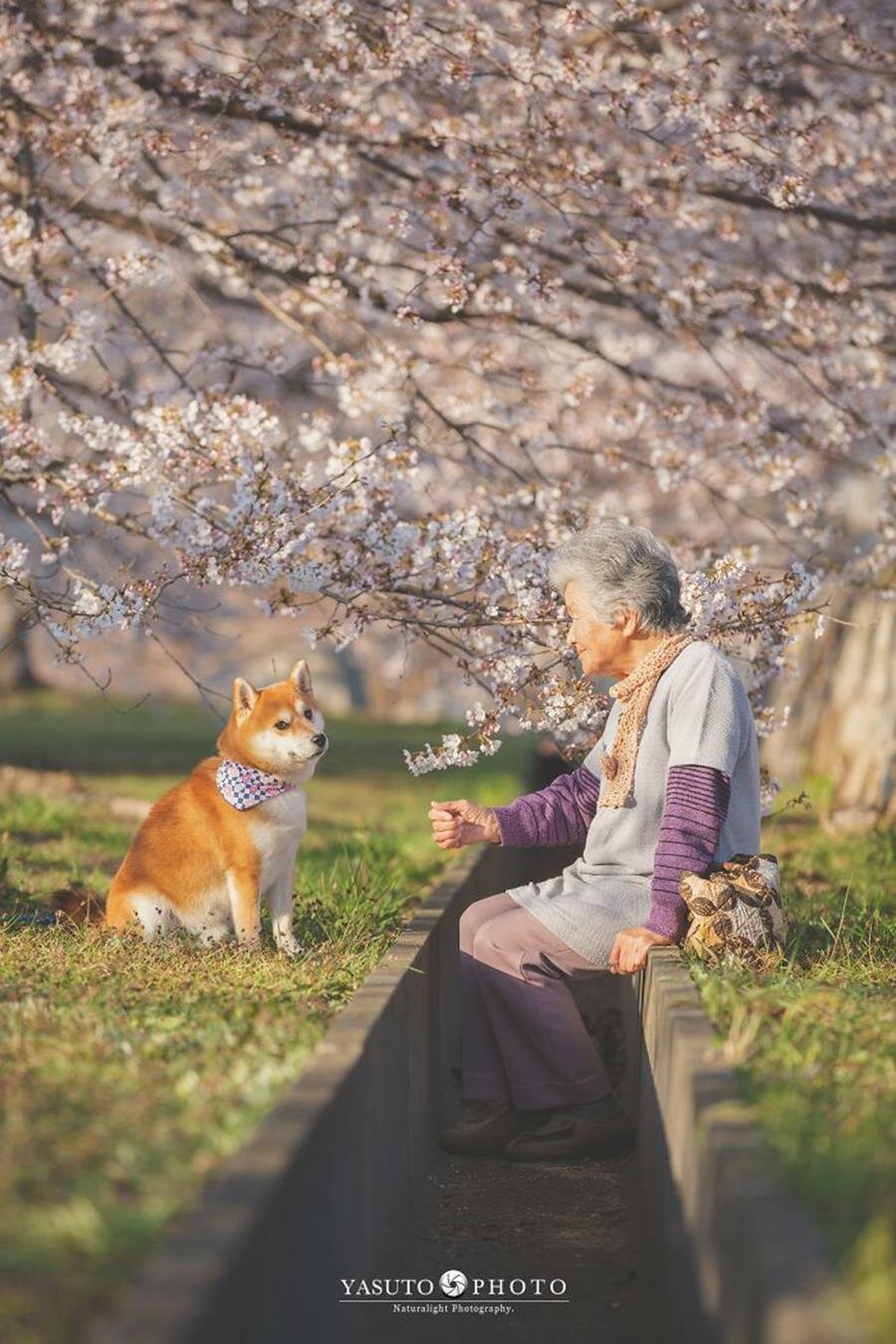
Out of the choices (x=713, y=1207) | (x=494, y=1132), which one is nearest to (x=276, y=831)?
(x=494, y=1132)

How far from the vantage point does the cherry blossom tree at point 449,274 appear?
694 cm

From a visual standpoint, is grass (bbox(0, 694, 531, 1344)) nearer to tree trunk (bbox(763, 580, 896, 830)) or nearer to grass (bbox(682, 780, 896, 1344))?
grass (bbox(682, 780, 896, 1344))

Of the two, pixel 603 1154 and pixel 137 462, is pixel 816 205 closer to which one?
pixel 137 462

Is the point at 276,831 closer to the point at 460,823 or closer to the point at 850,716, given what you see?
the point at 460,823

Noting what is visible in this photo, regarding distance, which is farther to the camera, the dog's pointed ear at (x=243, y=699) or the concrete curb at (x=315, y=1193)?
the dog's pointed ear at (x=243, y=699)

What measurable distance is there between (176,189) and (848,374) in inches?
148

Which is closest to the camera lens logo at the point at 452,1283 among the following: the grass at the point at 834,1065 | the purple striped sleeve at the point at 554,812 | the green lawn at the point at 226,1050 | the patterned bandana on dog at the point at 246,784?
the green lawn at the point at 226,1050

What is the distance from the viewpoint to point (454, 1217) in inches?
206

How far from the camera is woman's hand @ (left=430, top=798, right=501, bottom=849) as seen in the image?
588 centimetres

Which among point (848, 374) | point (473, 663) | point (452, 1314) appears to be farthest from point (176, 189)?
point (452, 1314)

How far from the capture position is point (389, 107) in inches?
366

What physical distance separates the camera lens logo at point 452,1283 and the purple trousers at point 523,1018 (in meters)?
1.15

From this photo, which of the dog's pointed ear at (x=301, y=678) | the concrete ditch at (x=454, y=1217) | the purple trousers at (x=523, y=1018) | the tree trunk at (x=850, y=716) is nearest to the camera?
the concrete ditch at (x=454, y=1217)

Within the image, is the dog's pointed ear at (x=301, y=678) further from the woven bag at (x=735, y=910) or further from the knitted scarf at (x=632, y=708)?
the woven bag at (x=735, y=910)
